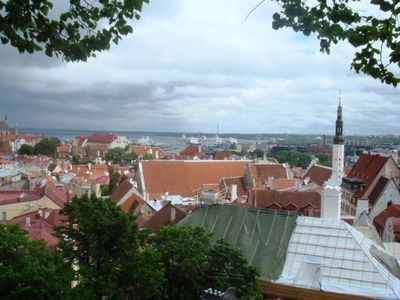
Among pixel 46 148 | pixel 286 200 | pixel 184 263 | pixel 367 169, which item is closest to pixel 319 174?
pixel 367 169

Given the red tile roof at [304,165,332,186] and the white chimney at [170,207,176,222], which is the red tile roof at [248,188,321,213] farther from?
the red tile roof at [304,165,332,186]

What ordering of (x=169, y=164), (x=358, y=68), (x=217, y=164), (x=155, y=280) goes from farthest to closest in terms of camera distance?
(x=217, y=164) < (x=169, y=164) < (x=155, y=280) < (x=358, y=68)

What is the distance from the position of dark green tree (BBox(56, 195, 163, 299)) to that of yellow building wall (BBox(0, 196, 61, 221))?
71.4ft

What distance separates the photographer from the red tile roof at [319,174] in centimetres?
4969

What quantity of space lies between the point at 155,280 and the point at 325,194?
9.22m

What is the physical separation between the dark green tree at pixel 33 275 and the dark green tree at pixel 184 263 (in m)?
2.87

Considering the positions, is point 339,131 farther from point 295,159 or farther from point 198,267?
point 295,159

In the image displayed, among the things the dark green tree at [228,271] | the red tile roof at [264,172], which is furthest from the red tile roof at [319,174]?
the dark green tree at [228,271]

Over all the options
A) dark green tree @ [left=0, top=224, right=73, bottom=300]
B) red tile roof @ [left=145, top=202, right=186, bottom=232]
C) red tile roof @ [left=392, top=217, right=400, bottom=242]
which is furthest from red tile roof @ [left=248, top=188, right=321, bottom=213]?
dark green tree @ [left=0, top=224, right=73, bottom=300]

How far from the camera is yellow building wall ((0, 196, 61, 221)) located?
3300cm

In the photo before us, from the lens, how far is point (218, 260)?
13.3 metres

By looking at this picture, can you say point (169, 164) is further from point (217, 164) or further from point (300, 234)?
point (300, 234)

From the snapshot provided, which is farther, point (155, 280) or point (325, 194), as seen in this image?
point (325, 194)

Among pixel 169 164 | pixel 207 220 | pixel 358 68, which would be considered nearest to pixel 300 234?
pixel 207 220
